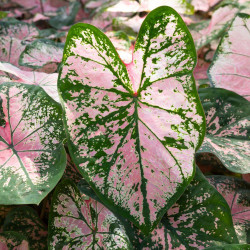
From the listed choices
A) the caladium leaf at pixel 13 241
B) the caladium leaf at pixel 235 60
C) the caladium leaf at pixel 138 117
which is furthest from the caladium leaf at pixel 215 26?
the caladium leaf at pixel 13 241

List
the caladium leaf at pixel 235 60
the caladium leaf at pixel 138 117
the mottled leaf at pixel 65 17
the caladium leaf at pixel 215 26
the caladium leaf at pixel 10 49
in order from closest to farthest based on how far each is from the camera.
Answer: the caladium leaf at pixel 138 117, the caladium leaf at pixel 235 60, the caladium leaf at pixel 10 49, the caladium leaf at pixel 215 26, the mottled leaf at pixel 65 17

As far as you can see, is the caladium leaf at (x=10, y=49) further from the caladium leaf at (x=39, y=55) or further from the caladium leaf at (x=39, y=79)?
the caladium leaf at (x=39, y=79)

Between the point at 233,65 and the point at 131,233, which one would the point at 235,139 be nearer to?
the point at 233,65

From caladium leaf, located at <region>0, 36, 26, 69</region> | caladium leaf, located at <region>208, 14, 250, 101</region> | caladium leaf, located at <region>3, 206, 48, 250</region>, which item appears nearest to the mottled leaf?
caladium leaf, located at <region>0, 36, 26, 69</region>

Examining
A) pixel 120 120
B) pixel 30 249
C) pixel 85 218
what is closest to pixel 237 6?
pixel 120 120

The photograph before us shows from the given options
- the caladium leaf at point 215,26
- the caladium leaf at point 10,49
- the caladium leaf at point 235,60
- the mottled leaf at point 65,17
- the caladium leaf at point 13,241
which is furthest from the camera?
the mottled leaf at point 65,17

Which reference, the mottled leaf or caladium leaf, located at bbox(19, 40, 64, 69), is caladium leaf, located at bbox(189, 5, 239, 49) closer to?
caladium leaf, located at bbox(19, 40, 64, 69)
